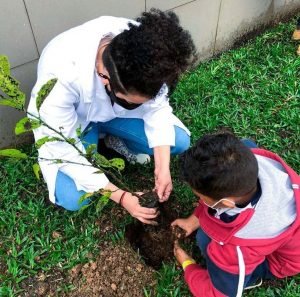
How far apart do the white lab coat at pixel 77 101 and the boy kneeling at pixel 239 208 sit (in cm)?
42

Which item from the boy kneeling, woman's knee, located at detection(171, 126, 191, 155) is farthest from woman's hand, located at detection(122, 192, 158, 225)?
woman's knee, located at detection(171, 126, 191, 155)

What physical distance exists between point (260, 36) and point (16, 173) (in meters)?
2.49

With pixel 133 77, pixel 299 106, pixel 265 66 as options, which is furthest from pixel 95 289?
pixel 265 66

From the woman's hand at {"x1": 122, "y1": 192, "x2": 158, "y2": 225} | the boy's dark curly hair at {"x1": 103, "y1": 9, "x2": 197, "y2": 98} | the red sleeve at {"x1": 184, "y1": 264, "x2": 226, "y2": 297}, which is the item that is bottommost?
the red sleeve at {"x1": 184, "y1": 264, "x2": 226, "y2": 297}

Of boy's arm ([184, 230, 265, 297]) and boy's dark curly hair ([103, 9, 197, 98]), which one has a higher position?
boy's dark curly hair ([103, 9, 197, 98])

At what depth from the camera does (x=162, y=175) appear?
7.10 feet

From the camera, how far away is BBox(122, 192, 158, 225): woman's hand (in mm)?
2020

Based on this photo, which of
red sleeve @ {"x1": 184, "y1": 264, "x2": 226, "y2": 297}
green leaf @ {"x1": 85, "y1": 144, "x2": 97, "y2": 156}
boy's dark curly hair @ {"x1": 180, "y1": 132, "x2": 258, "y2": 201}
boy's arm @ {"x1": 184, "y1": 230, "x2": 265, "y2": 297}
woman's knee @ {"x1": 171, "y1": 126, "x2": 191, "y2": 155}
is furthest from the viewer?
woman's knee @ {"x1": 171, "y1": 126, "x2": 191, "y2": 155}

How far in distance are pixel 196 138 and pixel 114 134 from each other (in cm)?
62

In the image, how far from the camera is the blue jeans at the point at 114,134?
2.24m

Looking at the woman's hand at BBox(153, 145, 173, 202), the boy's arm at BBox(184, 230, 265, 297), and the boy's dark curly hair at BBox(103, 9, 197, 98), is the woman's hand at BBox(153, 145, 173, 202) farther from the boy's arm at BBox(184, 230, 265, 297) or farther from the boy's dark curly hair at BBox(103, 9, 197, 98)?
the boy's dark curly hair at BBox(103, 9, 197, 98)

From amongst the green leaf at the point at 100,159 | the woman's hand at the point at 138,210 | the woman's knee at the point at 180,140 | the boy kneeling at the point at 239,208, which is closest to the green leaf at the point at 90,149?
the green leaf at the point at 100,159

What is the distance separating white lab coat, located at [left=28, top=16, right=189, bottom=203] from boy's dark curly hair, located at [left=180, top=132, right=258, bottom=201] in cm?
37

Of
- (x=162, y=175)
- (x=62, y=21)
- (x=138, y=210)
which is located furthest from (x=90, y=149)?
(x=62, y=21)
